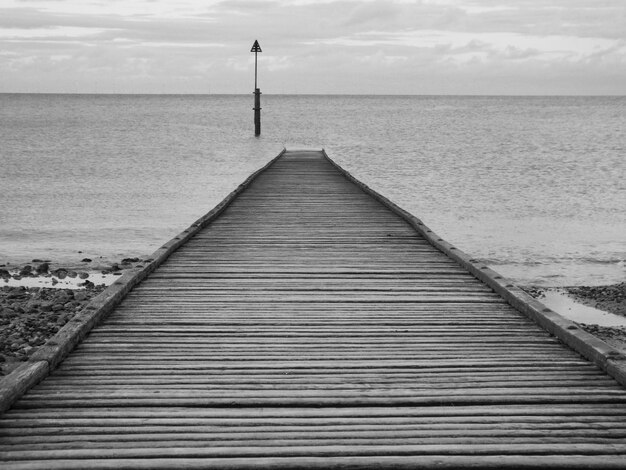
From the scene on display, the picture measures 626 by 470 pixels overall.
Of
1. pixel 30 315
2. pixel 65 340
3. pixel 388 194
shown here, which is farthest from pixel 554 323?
pixel 388 194

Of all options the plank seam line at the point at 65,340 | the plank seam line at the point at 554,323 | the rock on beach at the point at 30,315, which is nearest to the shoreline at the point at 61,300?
the rock on beach at the point at 30,315

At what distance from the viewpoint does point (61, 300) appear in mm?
10117

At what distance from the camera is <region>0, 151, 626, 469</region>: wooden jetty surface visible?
10.5 ft

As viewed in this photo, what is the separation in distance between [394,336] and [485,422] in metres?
1.40

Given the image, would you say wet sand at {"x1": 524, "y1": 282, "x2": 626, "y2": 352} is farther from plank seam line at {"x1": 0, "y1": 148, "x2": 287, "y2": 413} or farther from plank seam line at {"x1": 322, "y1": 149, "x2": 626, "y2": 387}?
plank seam line at {"x1": 0, "y1": 148, "x2": 287, "y2": 413}

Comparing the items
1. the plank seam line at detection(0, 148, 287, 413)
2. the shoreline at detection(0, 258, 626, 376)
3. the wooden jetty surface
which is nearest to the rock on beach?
the shoreline at detection(0, 258, 626, 376)

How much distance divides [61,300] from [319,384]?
6.97 m

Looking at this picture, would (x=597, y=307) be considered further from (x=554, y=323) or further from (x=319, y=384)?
(x=319, y=384)

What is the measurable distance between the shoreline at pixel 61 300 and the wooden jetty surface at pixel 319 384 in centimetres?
168

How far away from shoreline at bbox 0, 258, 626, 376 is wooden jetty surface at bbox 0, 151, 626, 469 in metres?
1.68

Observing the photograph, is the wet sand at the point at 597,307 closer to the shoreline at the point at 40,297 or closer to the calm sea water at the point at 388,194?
the calm sea water at the point at 388,194

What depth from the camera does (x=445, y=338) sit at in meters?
4.80

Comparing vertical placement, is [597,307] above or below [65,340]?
below

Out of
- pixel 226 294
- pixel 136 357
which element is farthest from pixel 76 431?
pixel 226 294
